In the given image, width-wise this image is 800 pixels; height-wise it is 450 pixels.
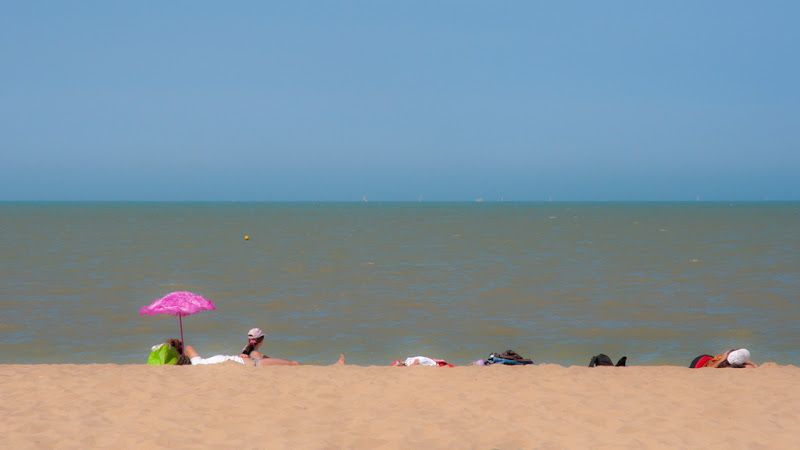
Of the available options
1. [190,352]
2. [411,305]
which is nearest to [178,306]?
[190,352]

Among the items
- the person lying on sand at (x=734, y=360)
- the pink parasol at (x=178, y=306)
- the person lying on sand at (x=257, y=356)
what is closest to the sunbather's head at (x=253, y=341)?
the person lying on sand at (x=257, y=356)

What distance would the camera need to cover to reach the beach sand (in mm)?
7984

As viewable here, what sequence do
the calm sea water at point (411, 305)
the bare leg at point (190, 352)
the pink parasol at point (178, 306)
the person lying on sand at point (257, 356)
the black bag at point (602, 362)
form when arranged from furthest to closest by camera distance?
the calm sea water at point (411, 305), the pink parasol at point (178, 306), the bare leg at point (190, 352), the black bag at point (602, 362), the person lying on sand at point (257, 356)

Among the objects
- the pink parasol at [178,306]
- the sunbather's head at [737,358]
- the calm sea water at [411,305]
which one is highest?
the pink parasol at [178,306]

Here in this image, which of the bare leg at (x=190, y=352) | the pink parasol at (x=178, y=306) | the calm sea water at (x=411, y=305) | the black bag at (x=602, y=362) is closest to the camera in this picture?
the black bag at (x=602, y=362)

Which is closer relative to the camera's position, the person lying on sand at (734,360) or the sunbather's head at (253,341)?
the person lying on sand at (734,360)

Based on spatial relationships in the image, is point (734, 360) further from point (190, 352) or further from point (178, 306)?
point (178, 306)

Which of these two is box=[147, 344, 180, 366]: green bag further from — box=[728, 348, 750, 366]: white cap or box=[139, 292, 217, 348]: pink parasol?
box=[728, 348, 750, 366]: white cap

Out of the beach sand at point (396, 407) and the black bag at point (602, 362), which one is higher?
the beach sand at point (396, 407)

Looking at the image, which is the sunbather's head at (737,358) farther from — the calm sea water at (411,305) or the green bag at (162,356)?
the green bag at (162,356)

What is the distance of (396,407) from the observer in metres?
9.35

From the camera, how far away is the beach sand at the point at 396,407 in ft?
26.2

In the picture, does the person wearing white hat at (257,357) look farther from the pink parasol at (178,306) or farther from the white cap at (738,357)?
the white cap at (738,357)

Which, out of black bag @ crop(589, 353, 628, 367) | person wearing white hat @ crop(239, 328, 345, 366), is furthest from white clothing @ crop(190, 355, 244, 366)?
black bag @ crop(589, 353, 628, 367)
